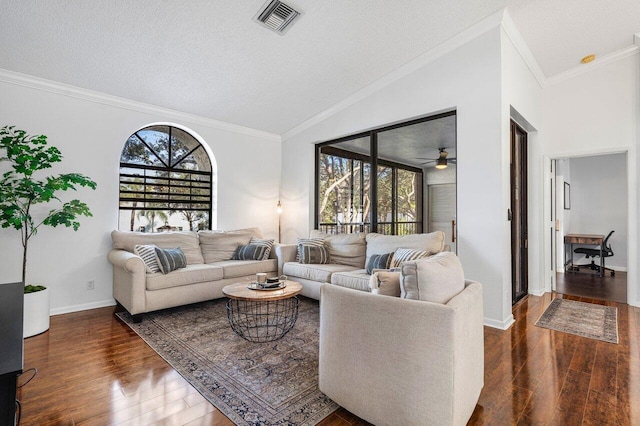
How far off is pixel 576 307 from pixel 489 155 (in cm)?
238

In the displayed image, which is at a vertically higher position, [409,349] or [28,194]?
[28,194]

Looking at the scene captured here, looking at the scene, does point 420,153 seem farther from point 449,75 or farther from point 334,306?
point 334,306

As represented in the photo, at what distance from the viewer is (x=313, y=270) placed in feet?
13.1

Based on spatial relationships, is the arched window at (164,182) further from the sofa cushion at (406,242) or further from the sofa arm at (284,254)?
the sofa cushion at (406,242)

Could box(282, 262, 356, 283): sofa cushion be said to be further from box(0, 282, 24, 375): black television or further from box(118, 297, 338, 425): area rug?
box(0, 282, 24, 375): black television

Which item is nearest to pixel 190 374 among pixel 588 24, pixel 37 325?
pixel 37 325

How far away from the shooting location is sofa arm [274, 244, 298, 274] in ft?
15.1

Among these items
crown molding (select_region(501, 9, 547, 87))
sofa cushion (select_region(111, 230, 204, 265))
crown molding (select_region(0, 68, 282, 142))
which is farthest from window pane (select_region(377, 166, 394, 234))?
sofa cushion (select_region(111, 230, 204, 265))

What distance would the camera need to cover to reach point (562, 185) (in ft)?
21.3

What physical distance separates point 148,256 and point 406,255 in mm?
2919

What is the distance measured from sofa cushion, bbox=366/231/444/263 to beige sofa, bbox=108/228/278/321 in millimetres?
1510

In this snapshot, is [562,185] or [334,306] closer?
→ [334,306]

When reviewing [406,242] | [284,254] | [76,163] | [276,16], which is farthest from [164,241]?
[406,242]

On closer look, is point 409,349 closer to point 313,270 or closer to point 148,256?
point 313,270
